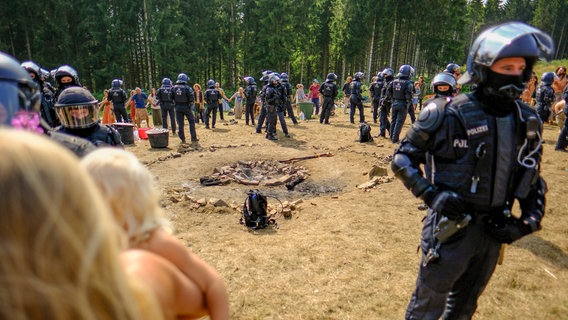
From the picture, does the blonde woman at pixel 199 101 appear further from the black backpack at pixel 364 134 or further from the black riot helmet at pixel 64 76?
the black riot helmet at pixel 64 76

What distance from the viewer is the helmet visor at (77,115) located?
3.16 m

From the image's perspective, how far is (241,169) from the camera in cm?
920

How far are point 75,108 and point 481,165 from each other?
3315mm

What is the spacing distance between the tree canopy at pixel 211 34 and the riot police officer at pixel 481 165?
3003 centimetres

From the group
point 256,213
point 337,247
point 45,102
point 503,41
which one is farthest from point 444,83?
point 45,102

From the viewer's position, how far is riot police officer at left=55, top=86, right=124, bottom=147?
316cm

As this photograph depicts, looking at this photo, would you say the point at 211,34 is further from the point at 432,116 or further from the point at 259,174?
the point at 432,116

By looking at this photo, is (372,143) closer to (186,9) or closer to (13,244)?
(13,244)

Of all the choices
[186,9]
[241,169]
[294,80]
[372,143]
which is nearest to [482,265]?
[241,169]

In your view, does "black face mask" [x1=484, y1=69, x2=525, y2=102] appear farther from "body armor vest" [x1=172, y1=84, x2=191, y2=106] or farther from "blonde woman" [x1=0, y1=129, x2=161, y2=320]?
"body armor vest" [x1=172, y1=84, x2=191, y2=106]

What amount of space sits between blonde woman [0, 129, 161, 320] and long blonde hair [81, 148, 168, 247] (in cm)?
58

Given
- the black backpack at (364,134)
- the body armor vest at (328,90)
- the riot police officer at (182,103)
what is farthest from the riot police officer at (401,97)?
the riot police officer at (182,103)

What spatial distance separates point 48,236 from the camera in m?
0.72

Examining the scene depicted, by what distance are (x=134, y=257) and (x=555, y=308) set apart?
440 cm
